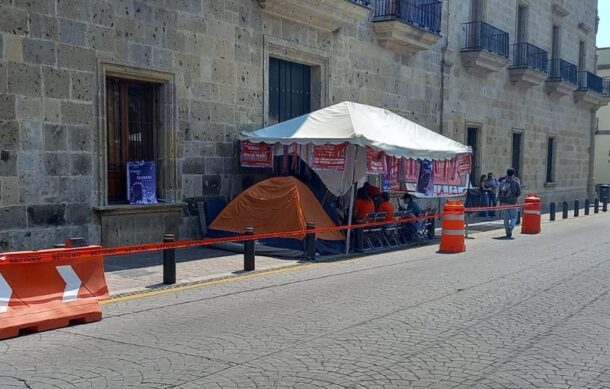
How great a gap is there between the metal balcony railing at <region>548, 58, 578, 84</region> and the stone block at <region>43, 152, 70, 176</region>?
84.7 ft

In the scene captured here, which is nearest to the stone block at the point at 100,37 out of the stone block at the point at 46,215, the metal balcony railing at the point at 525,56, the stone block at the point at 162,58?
the stone block at the point at 162,58

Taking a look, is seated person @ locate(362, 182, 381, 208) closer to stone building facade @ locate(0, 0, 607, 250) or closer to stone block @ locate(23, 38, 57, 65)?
stone building facade @ locate(0, 0, 607, 250)

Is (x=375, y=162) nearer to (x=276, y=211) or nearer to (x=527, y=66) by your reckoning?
(x=276, y=211)

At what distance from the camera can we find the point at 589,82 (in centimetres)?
3509

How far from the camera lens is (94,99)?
1095 cm

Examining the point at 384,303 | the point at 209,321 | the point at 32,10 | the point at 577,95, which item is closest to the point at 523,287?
the point at 384,303

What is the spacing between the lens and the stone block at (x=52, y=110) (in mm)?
10219

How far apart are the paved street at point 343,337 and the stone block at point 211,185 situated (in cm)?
404

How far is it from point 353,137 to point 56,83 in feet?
17.6

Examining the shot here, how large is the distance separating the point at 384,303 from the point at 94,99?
253 inches

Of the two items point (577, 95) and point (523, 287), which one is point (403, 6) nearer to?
point (523, 287)

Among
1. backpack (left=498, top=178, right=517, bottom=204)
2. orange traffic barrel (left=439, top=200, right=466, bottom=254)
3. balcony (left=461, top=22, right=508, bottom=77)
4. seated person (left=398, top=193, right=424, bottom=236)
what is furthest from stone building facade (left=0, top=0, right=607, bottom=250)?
orange traffic barrel (left=439, top=200, right=466, bottom=254)

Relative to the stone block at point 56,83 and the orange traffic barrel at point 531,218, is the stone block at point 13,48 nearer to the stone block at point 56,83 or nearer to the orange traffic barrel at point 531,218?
the stone block at point 56,83

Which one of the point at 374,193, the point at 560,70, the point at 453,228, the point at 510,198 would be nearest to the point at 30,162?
the point at 374,193
